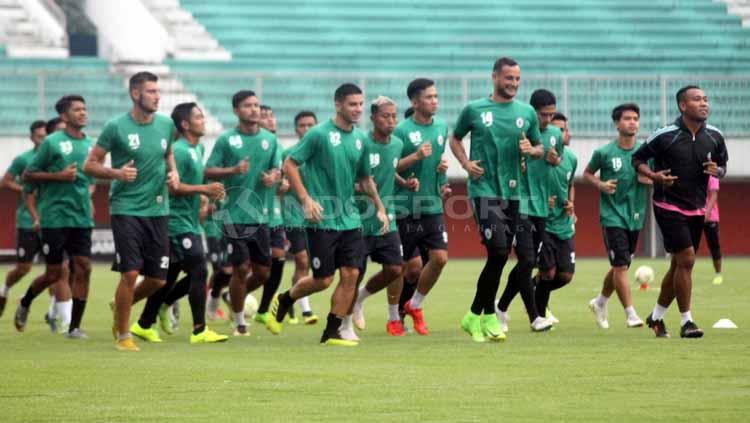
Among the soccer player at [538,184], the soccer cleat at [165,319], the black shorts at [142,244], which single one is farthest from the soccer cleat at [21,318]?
the soccer player at [538,184]

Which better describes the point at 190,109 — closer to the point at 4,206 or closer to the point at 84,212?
the point at 84,212

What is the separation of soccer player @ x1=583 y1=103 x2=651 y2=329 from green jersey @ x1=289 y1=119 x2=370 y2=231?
116 inches

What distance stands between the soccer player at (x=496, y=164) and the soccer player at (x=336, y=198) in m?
0.90

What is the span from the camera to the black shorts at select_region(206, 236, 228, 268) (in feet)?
54.0

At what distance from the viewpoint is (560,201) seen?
16.0 metres

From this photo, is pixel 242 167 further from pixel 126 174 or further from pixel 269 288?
pixel 126 174

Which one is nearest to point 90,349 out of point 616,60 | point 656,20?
point 616,60

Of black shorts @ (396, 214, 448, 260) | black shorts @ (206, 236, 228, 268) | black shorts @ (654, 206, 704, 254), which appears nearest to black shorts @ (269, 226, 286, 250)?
black shorts @ (206, 236, 228, 268)

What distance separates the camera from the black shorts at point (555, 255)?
51.8 feet

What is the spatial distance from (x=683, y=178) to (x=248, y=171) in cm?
441

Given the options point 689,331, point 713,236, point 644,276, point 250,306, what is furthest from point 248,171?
point 713,236

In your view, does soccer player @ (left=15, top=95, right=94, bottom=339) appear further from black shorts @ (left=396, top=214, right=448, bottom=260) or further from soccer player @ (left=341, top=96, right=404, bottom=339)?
black shorts @ (left=396, top=214, right=448, bottom=260)

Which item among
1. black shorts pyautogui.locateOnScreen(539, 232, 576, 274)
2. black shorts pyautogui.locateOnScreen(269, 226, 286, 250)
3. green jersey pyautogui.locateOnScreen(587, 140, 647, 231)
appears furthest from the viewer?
black shorts pyautogui.locateOnScreen(269, 226, 286, 250)

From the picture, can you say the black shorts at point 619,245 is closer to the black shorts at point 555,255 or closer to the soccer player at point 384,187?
the black shorts at point 555,255
